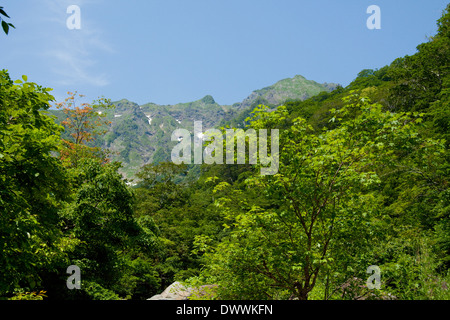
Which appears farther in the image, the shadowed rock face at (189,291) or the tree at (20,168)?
the shadowed rock face at (189,291)

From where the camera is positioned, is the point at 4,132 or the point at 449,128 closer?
the point at 4,132

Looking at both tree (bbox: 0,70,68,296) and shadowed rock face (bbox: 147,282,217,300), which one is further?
shadowed rock face (bbox: 147,282,217,300)

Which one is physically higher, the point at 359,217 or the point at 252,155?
the point at 252,155

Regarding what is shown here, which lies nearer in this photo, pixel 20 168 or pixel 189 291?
pixel 20 168

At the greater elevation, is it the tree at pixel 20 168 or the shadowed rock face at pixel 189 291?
the tree at pixel 20 168

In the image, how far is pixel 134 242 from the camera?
49.0 feet

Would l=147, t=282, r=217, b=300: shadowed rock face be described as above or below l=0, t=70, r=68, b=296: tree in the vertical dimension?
below

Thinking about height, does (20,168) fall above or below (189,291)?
above

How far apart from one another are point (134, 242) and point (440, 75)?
30.6m
